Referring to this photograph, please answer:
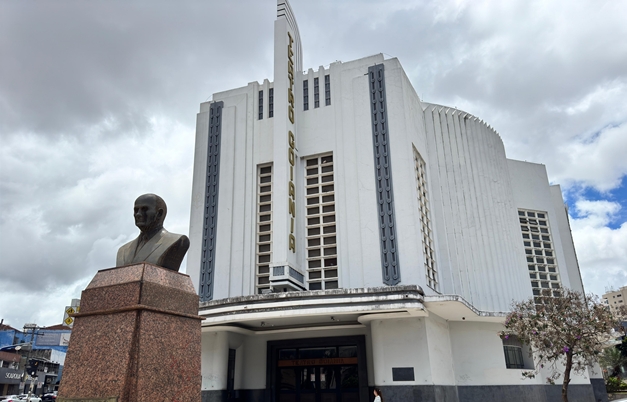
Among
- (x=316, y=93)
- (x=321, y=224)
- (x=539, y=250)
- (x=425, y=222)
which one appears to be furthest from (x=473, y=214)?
(x=316, y=93)

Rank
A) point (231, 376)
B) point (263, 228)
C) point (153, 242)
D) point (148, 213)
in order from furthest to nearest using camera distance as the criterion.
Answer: point (263, 228), point (231, 376), point (148, 213), point (153, 242)

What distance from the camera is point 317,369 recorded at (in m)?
17.9

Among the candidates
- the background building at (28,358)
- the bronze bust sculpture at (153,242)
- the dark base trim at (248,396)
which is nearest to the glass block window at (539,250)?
the dark base trim at (248,396)

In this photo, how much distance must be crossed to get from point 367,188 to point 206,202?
663cm

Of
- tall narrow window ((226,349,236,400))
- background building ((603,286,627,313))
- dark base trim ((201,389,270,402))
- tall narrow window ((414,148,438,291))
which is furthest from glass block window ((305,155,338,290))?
background building ((603,286,627,313))

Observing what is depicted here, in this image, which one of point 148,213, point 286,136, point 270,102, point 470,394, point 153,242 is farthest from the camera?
point 270,102

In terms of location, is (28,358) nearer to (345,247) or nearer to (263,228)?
(263,228)

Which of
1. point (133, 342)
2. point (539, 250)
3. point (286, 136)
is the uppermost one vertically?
point (286, 136)

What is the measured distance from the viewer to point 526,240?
25609mm

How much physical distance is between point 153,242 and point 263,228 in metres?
12.1

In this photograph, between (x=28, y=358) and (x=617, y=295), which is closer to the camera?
(x=28, y=358)

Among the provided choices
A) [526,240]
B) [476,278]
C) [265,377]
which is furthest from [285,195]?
[526,240]

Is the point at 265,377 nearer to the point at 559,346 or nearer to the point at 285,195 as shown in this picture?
the point at 285,195

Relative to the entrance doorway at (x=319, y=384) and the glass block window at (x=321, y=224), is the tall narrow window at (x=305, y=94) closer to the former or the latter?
the glass block window at (x=321, y=224)
